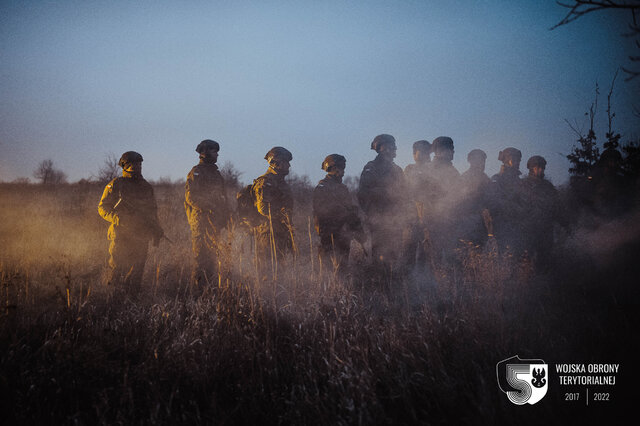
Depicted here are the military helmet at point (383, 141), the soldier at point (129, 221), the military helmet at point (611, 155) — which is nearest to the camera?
the soldier at point (129, 221)

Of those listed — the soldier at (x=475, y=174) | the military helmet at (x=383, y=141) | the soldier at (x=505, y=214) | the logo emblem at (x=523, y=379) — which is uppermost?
the military helmet at (x=383, y=141)

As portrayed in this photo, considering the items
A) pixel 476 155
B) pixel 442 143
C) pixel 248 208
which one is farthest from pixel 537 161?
pixel 248 208

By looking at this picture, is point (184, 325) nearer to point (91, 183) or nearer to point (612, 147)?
point (612, 147)

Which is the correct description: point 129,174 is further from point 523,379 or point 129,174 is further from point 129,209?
point 523,379

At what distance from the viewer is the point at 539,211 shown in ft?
18.5

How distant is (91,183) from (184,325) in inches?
712

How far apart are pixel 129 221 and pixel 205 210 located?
45.3 inches

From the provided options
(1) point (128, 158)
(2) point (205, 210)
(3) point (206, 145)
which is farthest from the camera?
(3) point (206, 145)

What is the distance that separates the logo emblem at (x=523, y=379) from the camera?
1.64 m

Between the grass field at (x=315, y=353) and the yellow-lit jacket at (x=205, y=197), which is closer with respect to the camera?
the grass field at (x=315, y=353)

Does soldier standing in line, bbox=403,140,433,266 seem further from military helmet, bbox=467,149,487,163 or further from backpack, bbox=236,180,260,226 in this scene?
backpack, bbox=236,180,260,226

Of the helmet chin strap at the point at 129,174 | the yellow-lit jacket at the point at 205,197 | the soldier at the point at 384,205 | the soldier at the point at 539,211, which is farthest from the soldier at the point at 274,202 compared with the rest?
the soldier at the point at 539,211

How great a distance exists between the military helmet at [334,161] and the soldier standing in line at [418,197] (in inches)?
64.3

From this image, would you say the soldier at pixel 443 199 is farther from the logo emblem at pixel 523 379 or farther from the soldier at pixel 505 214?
the logo emblem at pixel 523 379
